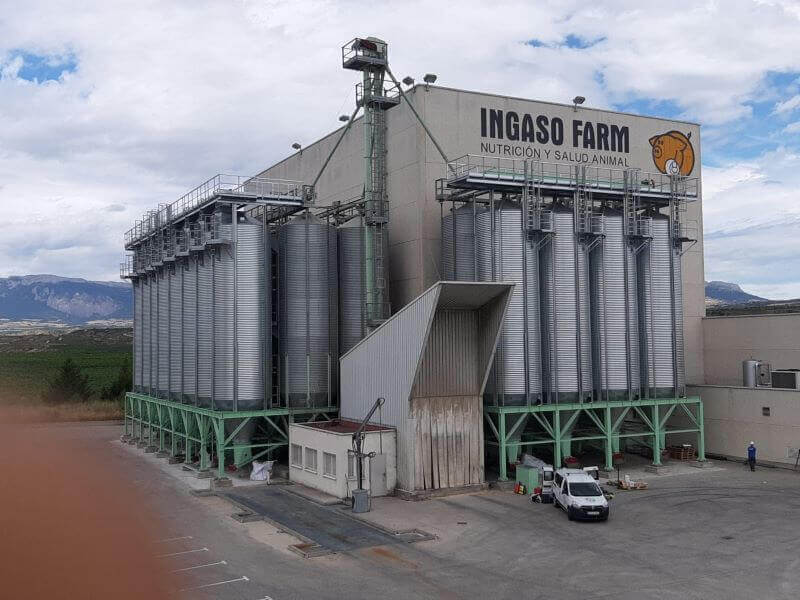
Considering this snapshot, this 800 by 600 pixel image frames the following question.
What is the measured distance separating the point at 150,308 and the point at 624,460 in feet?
104

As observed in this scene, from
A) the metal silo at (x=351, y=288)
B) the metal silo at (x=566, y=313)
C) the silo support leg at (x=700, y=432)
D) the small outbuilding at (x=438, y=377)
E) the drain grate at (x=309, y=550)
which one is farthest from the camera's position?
the metal silo at (x=351, y=288)

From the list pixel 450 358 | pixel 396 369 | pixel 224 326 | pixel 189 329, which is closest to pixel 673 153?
pixel 450 358

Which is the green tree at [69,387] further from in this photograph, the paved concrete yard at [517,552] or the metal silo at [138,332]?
the paved concrete yard at [517,552]

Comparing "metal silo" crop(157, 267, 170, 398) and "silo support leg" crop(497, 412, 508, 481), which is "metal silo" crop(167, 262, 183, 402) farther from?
"silo support leg" crop(497, 412, 508, 481)

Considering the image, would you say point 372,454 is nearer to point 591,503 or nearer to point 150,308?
point 591,503

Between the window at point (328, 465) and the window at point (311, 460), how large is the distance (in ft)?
3.16

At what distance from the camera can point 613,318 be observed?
3919 cm

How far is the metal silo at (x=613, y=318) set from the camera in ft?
127

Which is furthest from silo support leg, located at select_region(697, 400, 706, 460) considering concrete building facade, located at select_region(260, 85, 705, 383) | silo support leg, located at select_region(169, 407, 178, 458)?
silo support leg, located at select_region(169, 407, 178, 458)

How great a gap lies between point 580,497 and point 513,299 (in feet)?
36.6

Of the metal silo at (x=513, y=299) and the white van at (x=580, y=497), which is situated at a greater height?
the metal silo at (x=513, y=299)

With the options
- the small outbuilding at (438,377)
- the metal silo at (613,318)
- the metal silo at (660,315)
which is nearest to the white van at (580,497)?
the small outbuilding at (438,377)

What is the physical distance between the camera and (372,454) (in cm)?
3066

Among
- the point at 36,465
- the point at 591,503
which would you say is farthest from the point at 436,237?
the point at 36,465
